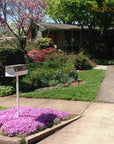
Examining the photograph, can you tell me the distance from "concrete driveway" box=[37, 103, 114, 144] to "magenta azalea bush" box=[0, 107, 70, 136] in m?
0.33

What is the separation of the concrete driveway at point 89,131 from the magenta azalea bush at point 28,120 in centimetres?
33

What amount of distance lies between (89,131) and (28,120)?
1398mm

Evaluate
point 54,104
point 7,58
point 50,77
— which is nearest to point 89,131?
point 54,104

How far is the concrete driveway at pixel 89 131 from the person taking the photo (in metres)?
3.91

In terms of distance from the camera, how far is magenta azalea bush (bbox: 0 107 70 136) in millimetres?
4062

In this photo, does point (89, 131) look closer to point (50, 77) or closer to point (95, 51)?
point (50, 77)

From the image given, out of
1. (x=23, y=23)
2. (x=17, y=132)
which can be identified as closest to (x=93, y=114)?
(x=17, y=132)

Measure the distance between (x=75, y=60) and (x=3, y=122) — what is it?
986cm

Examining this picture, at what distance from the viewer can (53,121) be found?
15.3ft

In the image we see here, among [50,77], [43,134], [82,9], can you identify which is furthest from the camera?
[82,9]

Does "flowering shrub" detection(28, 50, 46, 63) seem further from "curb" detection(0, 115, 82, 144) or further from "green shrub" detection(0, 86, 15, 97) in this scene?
"curb" detection(0, 115, 82, 144)

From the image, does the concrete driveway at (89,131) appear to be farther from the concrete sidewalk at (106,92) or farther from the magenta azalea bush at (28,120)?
the concrete sidewalk at (106,92)

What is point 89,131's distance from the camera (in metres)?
4.29

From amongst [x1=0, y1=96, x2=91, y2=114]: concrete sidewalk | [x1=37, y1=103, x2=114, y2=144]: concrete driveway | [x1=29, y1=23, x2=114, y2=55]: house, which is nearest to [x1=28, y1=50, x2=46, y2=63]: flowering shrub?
[x1=0, y1=96, x2=91, y2=114]: concrete sidewalk
